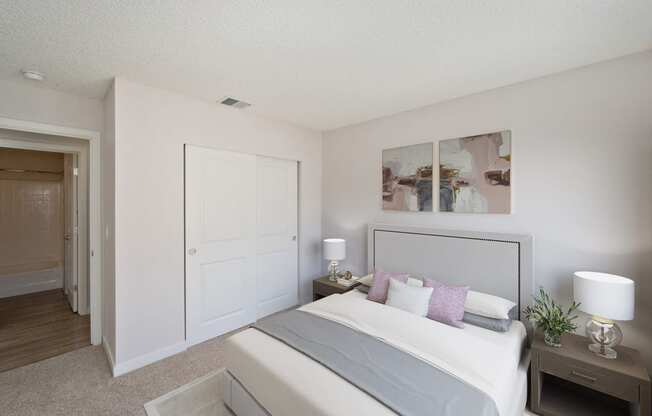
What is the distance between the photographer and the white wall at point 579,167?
189cm

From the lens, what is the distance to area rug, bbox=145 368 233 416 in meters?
1.92

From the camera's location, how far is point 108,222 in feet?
8.32

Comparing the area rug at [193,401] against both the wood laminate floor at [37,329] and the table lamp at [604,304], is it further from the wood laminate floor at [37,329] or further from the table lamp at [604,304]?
the table lamp at [604,304]

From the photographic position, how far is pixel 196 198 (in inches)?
109

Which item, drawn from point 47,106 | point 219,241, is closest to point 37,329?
point 219,241

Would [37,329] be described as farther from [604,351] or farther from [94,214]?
[604,351]

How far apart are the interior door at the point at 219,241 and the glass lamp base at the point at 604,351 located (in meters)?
3.01

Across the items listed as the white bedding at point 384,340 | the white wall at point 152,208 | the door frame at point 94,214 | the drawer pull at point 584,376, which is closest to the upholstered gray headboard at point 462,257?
the white bedding at point 384,340

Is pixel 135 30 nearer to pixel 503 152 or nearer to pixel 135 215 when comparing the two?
pixel 135 215

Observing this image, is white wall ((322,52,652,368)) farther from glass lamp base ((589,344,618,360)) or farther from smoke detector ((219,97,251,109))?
smoke detector ((219,97,251,109))

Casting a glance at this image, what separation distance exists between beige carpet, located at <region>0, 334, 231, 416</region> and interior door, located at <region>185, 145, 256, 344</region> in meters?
0.40

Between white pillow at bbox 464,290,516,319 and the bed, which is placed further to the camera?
white pillow at bbox 464,290,516,319

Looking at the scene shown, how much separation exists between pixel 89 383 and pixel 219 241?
1481mm

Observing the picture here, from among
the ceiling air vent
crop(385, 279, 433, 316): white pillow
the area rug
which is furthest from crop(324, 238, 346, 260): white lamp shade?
the ceiling air vent
